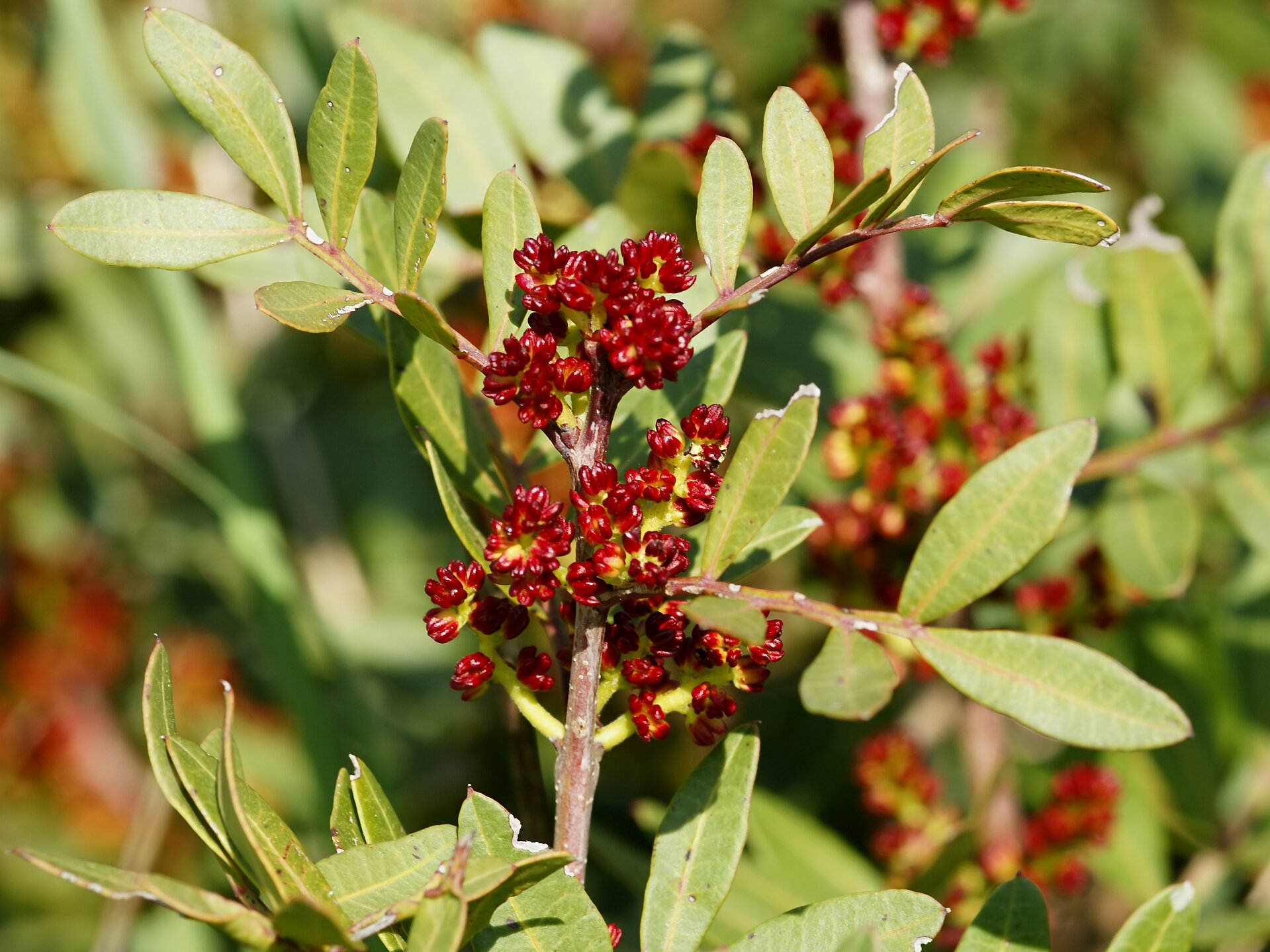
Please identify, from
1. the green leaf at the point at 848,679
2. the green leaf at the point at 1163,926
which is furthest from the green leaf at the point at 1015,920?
the green leaf at the point at 848,679

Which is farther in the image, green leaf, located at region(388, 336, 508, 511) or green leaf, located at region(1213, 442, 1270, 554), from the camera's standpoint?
green leaf, located at region(1213, 442, 1270, 554)

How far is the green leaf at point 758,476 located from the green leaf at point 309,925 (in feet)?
0.90

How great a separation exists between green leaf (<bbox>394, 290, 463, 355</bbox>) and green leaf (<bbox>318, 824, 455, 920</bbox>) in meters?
0.26

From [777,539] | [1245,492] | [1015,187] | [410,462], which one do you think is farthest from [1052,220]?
[410,462]

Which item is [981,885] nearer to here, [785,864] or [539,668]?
[785,864]

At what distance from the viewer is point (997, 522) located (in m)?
0.75

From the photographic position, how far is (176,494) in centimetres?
233

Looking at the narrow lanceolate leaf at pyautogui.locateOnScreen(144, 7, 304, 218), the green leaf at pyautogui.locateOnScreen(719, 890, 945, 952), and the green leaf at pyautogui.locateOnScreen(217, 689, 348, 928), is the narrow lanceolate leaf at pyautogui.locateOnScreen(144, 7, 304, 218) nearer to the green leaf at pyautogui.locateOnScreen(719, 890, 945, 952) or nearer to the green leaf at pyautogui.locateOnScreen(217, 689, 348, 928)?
the green leaf at pyautogui.locateOnScreen(217, 689, 348, 928)

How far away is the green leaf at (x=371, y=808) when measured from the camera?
0.72 metres

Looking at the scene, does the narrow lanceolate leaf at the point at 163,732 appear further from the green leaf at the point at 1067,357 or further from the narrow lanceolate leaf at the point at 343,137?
the green leaf at the point at 1067,357

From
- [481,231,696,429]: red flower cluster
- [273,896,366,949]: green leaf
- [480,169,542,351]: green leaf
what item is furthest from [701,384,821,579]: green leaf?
[273,896,366,949]: green leaf

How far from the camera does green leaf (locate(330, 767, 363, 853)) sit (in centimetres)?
73

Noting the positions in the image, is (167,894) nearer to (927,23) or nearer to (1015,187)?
(1015,187)

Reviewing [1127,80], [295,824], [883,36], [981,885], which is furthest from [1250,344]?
[1127,80]
